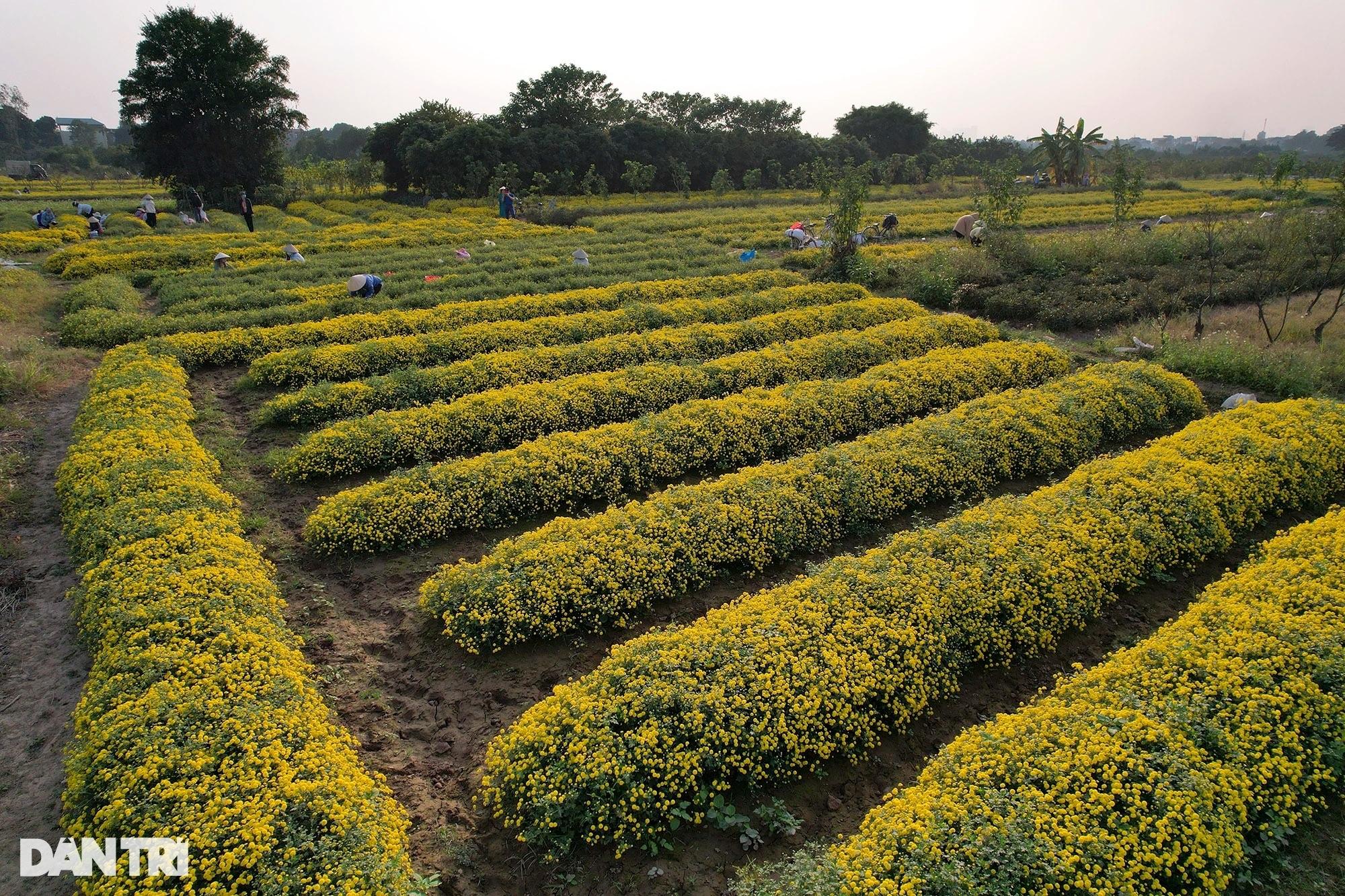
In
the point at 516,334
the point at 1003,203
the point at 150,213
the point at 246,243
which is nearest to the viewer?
the point at 516,334

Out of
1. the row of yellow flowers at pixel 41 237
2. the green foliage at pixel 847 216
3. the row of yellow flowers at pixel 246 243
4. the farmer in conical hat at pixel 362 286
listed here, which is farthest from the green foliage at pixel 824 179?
the row of yellow flowers at pixel 41 237

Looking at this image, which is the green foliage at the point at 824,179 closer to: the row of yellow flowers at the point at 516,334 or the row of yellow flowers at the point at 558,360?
the row of yellow flowers at the point at 516,334

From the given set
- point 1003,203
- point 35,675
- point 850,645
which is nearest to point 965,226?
point 1003,203

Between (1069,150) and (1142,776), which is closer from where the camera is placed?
(1142,776)

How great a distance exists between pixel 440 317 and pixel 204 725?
12849 mm

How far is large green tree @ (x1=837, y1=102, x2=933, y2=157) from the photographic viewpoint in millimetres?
69438

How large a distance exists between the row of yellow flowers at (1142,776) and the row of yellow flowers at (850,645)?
0.67m

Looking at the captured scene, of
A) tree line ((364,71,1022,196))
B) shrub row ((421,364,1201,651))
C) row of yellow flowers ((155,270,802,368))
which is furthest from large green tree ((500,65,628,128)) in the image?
shrub row ((421,364,1201,651))

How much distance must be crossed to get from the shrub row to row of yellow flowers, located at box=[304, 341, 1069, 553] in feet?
3.23

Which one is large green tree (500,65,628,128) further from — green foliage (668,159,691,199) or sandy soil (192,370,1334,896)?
sandy soil (192,370,1334,896)

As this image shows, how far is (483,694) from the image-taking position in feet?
22.3

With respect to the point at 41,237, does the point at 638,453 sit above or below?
below

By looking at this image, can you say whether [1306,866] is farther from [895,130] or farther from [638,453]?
[895,130]

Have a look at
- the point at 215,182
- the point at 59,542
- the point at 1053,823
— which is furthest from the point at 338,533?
the point at 215,182
